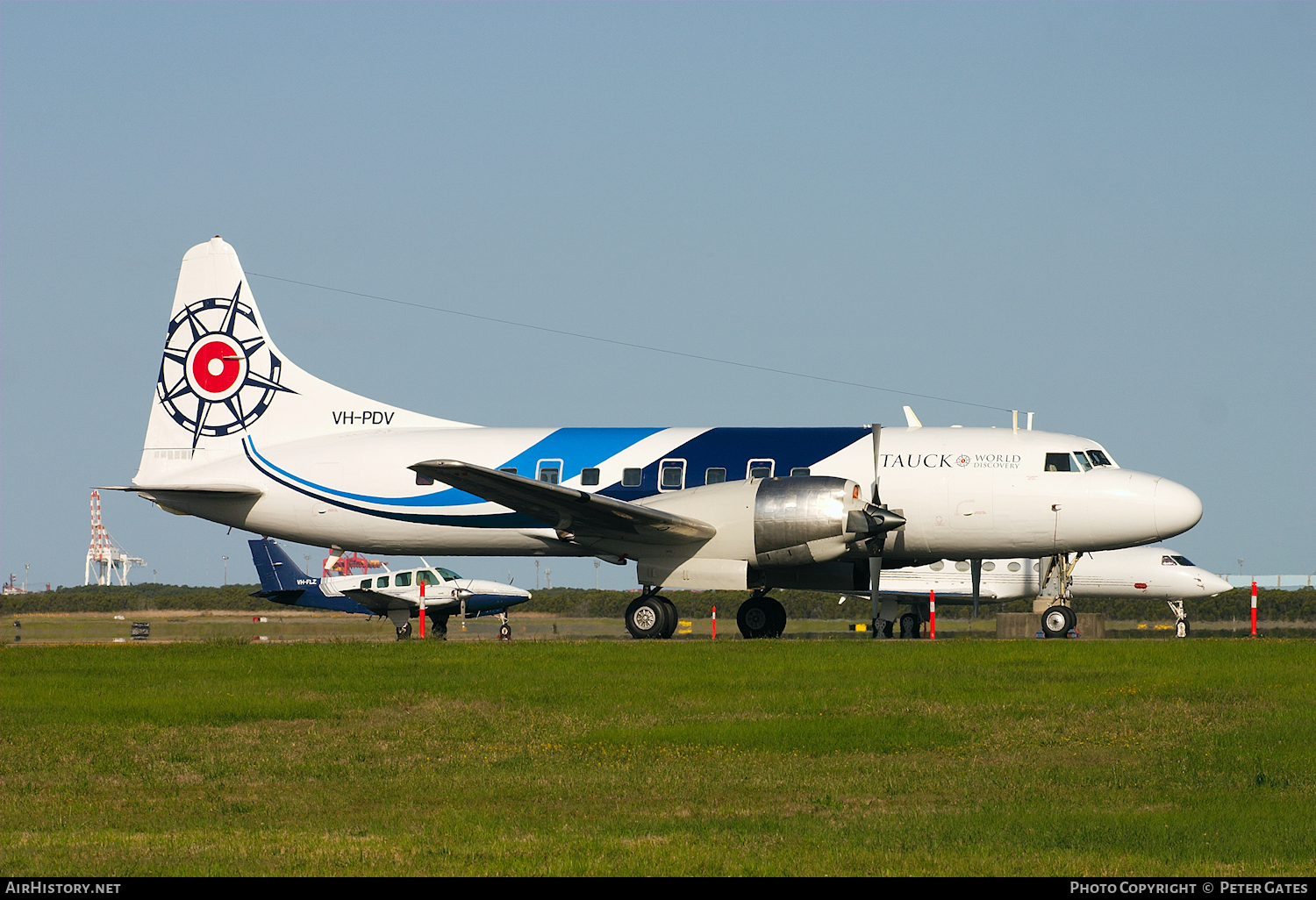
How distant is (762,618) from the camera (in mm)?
26844

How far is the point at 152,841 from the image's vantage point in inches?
363

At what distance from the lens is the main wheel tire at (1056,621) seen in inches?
1025

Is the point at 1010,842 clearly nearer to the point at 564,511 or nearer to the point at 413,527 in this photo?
the point at 564,511

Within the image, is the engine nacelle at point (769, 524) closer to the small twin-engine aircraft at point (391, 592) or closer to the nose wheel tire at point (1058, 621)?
the nose wheel tire at point (1058, 621)

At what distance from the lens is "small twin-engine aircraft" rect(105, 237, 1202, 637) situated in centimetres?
2322

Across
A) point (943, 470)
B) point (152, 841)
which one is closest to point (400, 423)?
point (943, 470)

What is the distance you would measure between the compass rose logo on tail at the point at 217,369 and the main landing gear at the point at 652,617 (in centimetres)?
1024

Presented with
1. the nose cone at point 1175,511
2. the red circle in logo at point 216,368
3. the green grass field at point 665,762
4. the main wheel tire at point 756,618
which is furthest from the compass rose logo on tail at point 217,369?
the nose cone at point 1175,511

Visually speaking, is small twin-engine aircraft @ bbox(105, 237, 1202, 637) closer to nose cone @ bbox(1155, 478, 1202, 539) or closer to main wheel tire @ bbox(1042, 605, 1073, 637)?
nose cone @ bbox(1155, 478, 1202, 539)

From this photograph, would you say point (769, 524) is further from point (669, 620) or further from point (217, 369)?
point (217, 369)

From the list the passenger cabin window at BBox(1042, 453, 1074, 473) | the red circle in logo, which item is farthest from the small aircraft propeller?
the red circle in logo

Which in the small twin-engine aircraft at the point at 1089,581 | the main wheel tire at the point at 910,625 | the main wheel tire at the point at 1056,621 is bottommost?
the main wheel tire at the point at 910,625

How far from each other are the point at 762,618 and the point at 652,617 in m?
3.31

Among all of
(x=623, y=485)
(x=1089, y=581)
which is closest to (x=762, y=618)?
(x=623, y=485)
